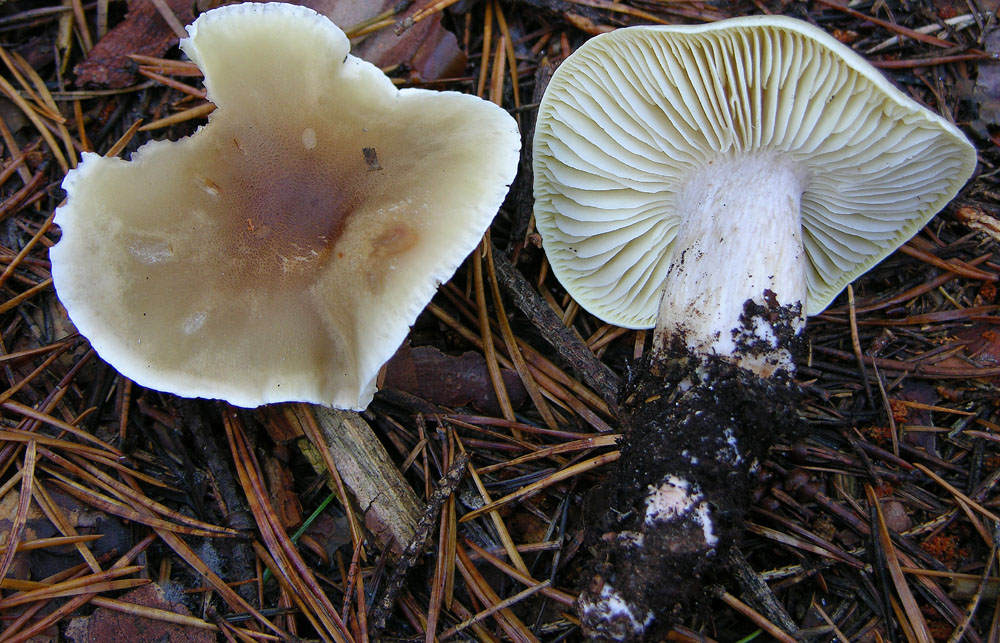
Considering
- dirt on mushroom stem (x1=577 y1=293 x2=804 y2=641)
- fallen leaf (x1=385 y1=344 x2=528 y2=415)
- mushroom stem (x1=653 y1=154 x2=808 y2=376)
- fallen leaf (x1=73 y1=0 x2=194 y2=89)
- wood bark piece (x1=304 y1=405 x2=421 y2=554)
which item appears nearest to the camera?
dirt on mushroom stem (x1=577 y1=293 x2=804 y2=641)

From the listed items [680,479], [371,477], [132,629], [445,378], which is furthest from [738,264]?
[132,629]

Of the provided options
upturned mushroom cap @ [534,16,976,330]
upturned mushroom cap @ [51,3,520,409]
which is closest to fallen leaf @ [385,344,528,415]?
upturned mushroom cap @ [51,3,520,409]

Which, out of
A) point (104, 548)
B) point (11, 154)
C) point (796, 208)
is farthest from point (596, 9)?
point (104, 548)

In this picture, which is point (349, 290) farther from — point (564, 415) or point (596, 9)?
point (596, 9)

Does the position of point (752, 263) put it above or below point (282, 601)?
above

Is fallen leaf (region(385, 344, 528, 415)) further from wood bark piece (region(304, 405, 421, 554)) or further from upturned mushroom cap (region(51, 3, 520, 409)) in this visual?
upturned mushroom cap (region(51, 3, 520, 409))
